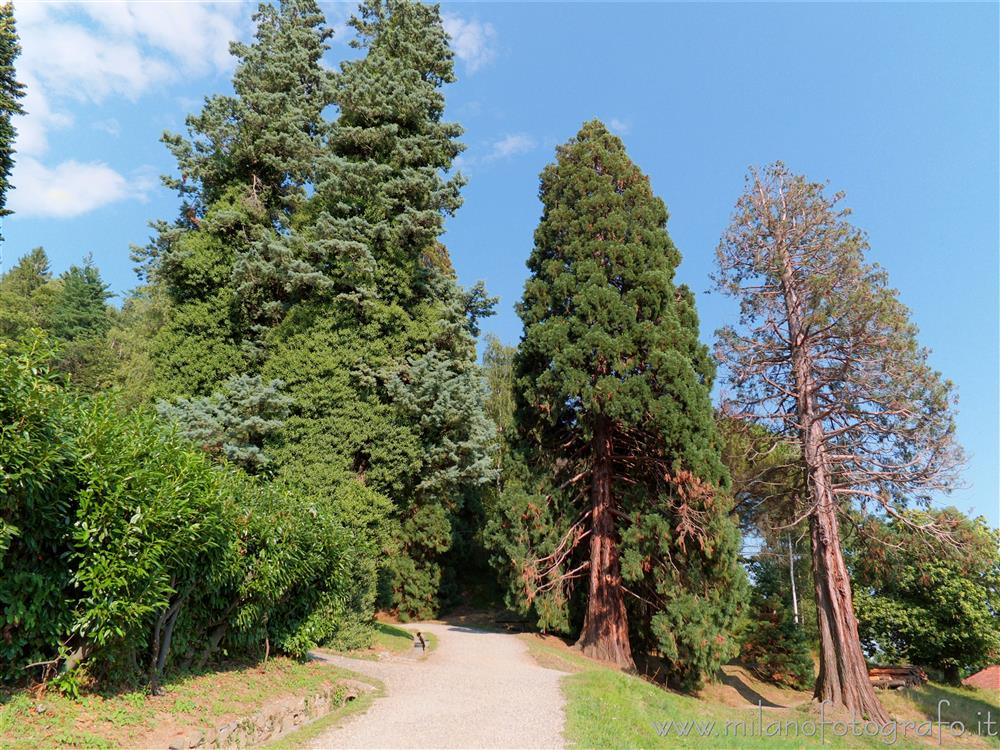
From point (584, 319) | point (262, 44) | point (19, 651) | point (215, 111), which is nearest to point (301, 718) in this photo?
point (19, 651)

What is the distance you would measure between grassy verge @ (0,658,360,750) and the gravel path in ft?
3.93

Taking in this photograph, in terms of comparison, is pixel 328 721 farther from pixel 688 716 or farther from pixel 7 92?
pixel 7 92

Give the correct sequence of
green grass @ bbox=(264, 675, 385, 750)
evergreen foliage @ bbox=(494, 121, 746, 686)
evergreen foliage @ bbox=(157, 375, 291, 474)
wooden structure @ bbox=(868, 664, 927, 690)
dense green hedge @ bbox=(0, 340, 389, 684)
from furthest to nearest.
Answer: wooden structure @ bbox=(868, 664, 927, 690) → evergreen foliage @ bbox=(494, 121, 746, 686) → evergreen foliage @ bbox=(157, 375, 291, 474) → green grass @ bbox=(264, 675, 385, 750) → dense green hedge @ bbox=(0, 340, 389, 684)

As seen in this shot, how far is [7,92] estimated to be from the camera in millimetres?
19281

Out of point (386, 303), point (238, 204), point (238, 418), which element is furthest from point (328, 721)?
point (238, 204)

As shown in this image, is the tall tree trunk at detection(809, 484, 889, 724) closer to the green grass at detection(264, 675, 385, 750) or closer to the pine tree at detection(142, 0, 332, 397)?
the green grass at detection(264, 675, 385, 750)

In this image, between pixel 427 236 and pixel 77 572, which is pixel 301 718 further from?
pixel 427 236

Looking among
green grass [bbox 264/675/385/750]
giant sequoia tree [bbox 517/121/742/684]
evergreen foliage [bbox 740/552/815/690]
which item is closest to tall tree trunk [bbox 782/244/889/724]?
giant sequoia tree [bbox 517/121/742/684]

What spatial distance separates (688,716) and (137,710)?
7996 millimetres

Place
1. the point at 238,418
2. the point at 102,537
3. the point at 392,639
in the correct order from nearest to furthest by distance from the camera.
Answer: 1. the point at 102,537
2. the point at 238,418
3. the point at 392,639

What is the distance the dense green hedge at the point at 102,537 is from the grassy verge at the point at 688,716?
14.9 feet

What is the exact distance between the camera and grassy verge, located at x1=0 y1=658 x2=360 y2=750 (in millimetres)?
4227

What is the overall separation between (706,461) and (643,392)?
222 cm

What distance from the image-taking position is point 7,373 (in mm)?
4180
